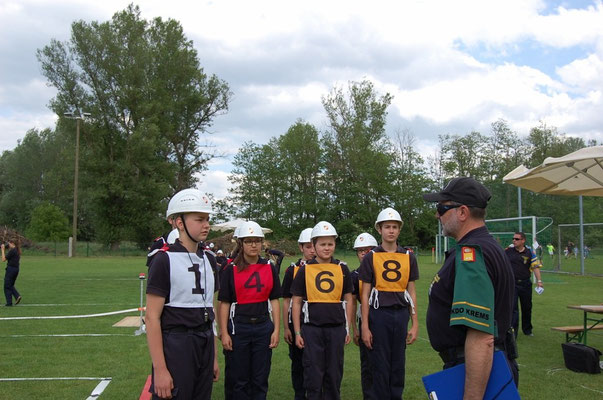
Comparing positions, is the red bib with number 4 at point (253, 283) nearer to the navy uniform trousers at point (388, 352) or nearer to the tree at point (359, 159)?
the navy uniform trousers at point (388, 352)

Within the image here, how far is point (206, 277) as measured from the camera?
396 cm

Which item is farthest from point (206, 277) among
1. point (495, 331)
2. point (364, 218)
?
point (364, 218)

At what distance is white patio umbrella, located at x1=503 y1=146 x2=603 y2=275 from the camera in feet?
28.0

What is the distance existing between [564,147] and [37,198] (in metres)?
73.3

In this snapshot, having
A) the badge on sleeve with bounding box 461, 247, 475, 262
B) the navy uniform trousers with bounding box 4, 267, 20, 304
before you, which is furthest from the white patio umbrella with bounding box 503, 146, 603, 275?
the navy uniform trousers with bounding box 4, 267, 20, 304

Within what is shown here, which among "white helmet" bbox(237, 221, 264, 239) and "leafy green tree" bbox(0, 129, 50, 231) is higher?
"leafy green tree" bbox(0, 129, 50, 231)

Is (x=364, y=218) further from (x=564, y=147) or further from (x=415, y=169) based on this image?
(x=564, y=147)

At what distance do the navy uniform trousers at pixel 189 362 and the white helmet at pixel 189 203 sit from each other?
90 cm

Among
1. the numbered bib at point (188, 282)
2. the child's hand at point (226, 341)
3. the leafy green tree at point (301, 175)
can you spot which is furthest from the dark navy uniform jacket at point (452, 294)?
the leafy green tree at point (301, 175)

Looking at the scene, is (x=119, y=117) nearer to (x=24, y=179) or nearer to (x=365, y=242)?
(x=24, y=179)

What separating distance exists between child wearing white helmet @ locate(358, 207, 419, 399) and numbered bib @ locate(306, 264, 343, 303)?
1.40 feet

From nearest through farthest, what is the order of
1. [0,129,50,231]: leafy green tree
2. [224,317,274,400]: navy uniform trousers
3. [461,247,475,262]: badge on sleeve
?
[461,247,475,262]: badge on sleeve, [224,317,274,400]: navy uniform trousers, [0,129,50,231]: leafy green tree

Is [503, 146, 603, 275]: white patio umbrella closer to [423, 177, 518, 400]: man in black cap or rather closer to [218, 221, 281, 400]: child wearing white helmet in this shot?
[218, 221, 281, 400]: child wearing white helmet

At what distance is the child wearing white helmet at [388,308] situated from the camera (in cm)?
594
